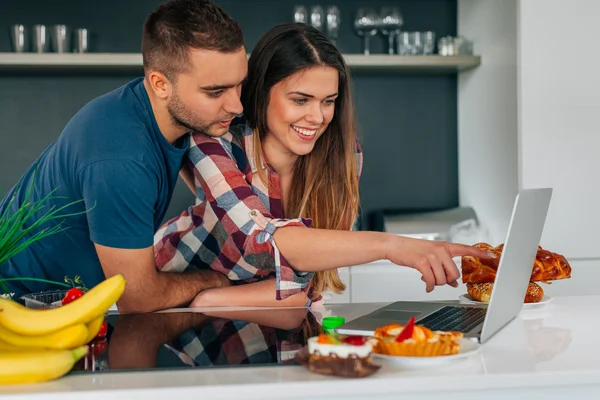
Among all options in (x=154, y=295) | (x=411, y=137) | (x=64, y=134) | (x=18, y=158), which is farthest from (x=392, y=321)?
(x=18, y=158)

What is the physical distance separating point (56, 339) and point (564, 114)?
2.40m

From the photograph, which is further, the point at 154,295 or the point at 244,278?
the point at 244,278

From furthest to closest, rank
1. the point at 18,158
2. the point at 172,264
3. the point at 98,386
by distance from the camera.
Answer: the point at 18,158, the point at 172,264, the point at 98,386

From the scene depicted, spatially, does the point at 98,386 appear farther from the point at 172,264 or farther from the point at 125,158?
the point at 172,264

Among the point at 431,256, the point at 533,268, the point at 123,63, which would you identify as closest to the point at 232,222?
the point at 431,256

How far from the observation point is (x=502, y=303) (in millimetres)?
1407

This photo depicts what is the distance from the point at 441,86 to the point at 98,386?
9.51 feet

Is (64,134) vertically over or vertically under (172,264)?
over

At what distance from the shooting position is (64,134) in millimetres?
1892

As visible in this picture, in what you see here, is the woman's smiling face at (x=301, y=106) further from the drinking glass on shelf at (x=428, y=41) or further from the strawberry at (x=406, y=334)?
the drinking glass on shelf at (x=428, y=41)

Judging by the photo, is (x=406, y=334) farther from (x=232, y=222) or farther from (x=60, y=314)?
(x=232, y=222)

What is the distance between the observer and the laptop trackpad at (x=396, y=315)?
1.54m

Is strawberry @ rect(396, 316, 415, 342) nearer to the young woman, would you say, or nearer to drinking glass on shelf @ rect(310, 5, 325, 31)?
the young woman

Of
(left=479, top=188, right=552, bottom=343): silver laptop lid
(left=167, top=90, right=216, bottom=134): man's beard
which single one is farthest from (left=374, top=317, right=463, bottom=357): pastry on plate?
(left=167, top=90, right=216, bottom=134): man's beard
